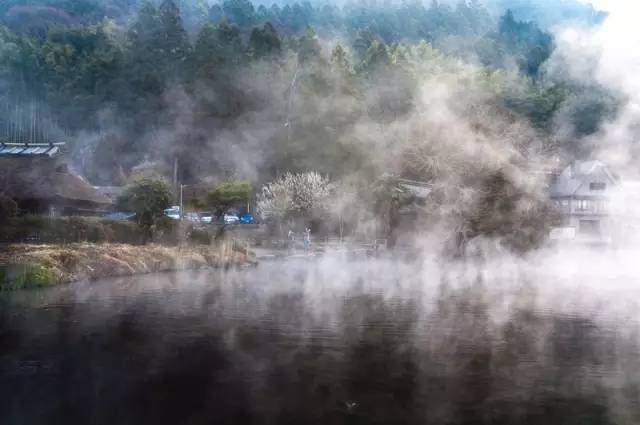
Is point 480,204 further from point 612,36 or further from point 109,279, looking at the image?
point 109,279

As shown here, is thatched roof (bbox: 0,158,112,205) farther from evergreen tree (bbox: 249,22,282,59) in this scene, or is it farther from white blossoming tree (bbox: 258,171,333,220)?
evergreen tree (bbox: 249,22,282,59)

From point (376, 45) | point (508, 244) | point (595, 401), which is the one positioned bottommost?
point (595, 401)

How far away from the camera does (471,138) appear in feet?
96.6

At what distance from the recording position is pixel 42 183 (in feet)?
112

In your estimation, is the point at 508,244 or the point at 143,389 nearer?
the point at 143,389

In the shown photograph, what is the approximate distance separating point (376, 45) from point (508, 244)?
154 feet

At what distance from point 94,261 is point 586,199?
127 feet

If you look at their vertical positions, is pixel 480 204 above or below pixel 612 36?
below

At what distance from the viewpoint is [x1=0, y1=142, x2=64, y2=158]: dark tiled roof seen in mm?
36022

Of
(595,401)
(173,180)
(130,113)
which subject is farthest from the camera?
(130,113)

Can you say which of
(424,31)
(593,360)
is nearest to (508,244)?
(593,360)

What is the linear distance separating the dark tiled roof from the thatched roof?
764 millimetres

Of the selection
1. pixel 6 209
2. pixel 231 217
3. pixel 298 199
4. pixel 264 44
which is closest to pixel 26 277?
pixel 6 209

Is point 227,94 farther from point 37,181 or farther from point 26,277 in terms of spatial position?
point 26,277
